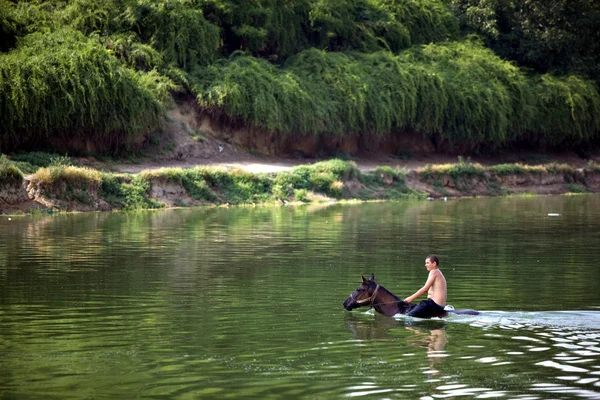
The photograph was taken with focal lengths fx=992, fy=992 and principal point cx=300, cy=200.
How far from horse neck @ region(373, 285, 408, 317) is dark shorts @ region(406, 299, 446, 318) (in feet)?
1.03

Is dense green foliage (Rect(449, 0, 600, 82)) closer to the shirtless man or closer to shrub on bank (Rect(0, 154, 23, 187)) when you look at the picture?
shrub on bank (Rect(0, 154, 23, 187))

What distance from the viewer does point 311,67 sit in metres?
54.6

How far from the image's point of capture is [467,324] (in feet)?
48.6

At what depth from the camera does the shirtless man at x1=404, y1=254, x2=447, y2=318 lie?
1508 centimetres

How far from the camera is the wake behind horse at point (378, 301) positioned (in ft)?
50.1

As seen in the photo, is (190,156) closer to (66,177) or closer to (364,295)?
(66,177)

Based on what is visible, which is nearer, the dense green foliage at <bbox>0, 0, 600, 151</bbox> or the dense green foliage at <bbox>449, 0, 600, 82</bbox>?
the dense green foliage at <bbox>0, 0, 600, 151</bbox>

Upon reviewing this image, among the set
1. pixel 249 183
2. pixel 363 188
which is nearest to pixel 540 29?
pixel 363 188

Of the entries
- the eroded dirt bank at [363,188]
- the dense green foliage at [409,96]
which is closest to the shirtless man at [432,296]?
the eroded dirt bank at [363,188]

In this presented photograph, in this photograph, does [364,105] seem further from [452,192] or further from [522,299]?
[522,299]

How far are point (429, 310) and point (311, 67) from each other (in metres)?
Answer: 40.5

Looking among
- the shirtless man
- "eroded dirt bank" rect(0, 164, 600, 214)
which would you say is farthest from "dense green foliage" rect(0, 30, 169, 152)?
the shirtless man

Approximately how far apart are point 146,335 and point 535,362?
5.27 metres

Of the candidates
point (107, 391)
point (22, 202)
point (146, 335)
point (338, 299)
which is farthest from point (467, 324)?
point (22, 202)
